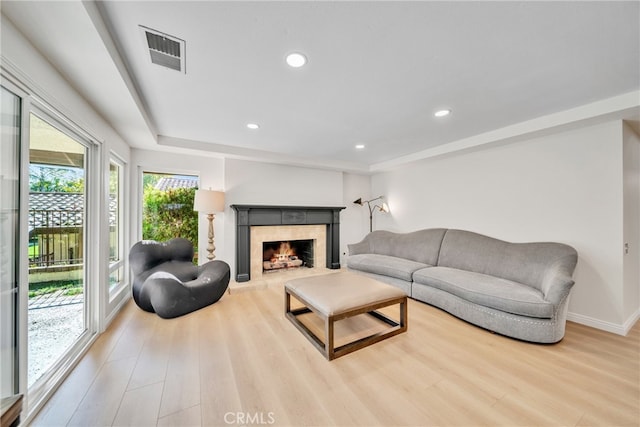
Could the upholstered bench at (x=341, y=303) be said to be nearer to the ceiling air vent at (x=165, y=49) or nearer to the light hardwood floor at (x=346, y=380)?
the light hardwood floor at (x=346, y=380)

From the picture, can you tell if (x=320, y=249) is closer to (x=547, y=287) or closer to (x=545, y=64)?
(x=547, y=287)

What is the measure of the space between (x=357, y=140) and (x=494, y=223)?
89.9 inches

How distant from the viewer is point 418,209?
4.51 meters

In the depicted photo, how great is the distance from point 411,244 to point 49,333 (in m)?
4.35

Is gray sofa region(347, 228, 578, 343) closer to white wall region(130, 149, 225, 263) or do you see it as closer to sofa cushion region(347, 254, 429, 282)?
sofa cushion region(347, 254, 429, 282)

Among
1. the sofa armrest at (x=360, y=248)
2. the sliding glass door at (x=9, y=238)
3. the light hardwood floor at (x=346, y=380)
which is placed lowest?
the light hardwood floor at (x=346, y=380)

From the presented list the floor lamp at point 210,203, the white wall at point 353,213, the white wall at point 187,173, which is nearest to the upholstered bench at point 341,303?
the floor lamp at point 210,203

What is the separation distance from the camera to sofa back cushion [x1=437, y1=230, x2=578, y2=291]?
100 inches

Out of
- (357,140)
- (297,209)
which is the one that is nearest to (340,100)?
(357,140)

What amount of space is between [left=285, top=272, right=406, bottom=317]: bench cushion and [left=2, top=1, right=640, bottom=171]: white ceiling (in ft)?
6.06

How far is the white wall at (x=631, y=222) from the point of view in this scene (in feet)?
7.88

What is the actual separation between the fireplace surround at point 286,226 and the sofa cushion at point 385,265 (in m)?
0.74

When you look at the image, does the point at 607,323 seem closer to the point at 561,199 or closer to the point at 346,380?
the point at 561,199

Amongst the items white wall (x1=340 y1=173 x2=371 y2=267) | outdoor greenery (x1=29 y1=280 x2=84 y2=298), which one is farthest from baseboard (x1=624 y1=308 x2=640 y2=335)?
outdoor greenery (x1=29 y1=280 x2=84 y2=298)
